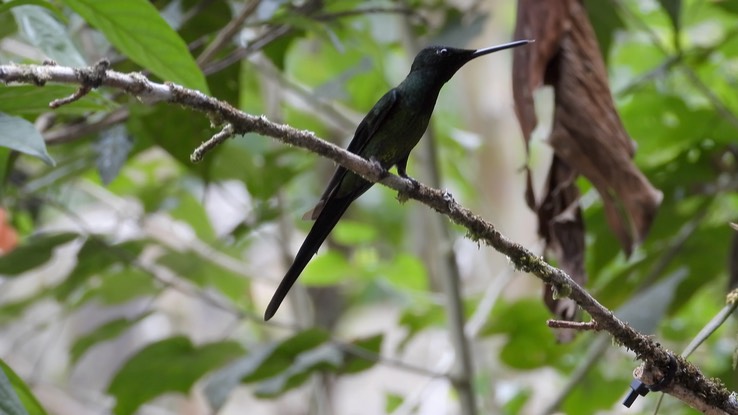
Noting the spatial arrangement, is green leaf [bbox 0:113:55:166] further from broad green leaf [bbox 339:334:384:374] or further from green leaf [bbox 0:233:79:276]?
broad green leaf [bbox 339:334:384:374]

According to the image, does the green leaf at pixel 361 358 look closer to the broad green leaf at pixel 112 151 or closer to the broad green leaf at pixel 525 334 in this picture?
the broad green leaf at pixel 525 334

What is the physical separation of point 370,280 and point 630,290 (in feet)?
3.85

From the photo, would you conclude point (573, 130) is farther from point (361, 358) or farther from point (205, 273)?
point (205, 273)

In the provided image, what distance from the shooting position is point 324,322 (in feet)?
15.4

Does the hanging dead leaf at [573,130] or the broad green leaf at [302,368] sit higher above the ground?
the hanging dead leaf at [573,130]

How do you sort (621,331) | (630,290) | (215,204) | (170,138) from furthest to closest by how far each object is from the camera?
(215,204) → (630,290) → (170,138) → (621,331)

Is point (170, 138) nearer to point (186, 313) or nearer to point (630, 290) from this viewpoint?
point (630, 290)

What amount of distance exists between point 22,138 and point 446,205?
0.52m

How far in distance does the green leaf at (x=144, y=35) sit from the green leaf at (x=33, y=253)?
935 millimetres

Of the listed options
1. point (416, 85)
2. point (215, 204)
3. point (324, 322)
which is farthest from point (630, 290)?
point (215, 204)

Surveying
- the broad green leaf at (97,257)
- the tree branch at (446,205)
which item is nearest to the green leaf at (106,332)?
the broad green leaf at (97,257)

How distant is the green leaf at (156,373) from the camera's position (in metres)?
2.29

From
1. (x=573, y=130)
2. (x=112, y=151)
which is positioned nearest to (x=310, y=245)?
(x=573, y=130)

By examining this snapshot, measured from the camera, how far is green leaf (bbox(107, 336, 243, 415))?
7.50ft
